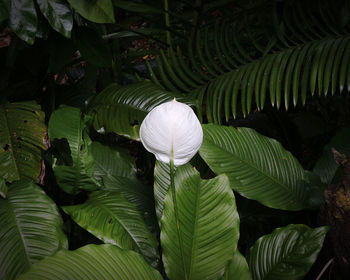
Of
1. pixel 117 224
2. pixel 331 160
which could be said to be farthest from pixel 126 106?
pixel 331 160

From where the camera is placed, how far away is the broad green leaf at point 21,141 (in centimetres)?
120

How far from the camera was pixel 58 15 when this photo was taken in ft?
3.86

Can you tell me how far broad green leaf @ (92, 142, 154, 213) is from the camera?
4.32 ft

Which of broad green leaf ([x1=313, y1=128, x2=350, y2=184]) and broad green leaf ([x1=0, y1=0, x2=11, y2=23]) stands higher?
broad green leaf ([x1=0, y1=0, x2=11, y2=23])

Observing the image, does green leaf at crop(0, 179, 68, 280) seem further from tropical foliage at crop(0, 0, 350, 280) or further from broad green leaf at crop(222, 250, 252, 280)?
broad green leaf at crop(222, 250, 252, 280)

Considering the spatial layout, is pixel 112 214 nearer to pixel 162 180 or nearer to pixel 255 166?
pixel 162 180

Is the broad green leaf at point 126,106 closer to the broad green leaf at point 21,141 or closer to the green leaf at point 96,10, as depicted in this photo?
the broad green leaf at point 21,141

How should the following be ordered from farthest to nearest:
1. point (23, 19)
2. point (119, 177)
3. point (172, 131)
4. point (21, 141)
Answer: point (119, 177)
point (21, 141)
point (23, 19)
point (172, 131)

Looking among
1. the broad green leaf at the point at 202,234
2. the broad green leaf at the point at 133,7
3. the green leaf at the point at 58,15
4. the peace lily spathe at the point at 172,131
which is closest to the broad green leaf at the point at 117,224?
the broad green leaf at the point at 202,234

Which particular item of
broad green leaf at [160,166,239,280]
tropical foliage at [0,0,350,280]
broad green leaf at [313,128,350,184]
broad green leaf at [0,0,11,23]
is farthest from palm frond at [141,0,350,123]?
broad green leaf at [0,0,11,23]

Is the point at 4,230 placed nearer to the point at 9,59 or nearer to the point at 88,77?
the point at 9,59

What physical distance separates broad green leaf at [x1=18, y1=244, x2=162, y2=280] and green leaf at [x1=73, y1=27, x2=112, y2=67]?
2.71ft

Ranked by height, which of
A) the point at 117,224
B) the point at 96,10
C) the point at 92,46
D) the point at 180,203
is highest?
the point at 96,10

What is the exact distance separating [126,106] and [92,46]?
0.99 ft
